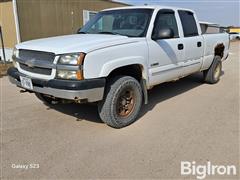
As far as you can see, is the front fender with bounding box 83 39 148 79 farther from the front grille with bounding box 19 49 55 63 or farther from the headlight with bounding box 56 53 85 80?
the front grille with bounding box 19 49 55 63

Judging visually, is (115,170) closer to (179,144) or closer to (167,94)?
(179,144)

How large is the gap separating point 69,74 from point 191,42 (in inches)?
121

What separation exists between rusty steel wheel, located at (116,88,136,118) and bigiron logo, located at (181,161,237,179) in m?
1.34

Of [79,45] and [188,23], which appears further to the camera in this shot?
[188,23]

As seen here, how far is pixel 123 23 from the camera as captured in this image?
176 inches

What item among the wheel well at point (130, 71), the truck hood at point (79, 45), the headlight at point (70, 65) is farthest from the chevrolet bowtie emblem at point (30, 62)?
the wheel well at point (130, 71)

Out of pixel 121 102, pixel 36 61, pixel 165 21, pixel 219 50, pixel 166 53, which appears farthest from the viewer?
pixel 219 50

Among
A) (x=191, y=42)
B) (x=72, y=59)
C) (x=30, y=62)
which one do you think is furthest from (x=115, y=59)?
(x=191, y=42)

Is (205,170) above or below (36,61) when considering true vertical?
below

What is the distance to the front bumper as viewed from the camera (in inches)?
122

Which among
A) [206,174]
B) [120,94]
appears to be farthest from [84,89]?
[206,174]

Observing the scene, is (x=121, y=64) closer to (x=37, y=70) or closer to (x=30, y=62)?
(x=37, y=70)

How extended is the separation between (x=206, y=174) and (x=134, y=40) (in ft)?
7.28

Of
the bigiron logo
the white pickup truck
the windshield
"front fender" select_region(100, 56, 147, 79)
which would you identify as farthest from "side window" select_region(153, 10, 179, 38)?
the bigiron logo
